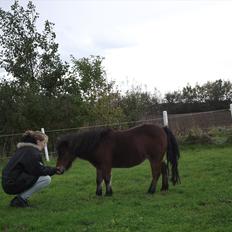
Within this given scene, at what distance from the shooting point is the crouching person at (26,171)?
657 cm

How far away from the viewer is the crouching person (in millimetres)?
6566

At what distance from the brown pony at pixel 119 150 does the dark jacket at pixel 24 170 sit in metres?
0.54

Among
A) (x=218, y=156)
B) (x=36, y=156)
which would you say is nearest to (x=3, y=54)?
(x=218, y=156)

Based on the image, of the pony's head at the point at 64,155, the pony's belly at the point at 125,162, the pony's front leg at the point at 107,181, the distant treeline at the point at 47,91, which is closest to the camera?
the pony's head at the point at 64,155

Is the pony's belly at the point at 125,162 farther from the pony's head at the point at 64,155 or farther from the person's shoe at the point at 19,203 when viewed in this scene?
the person's shoe at the point at 19,203

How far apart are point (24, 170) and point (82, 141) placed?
1149 mm

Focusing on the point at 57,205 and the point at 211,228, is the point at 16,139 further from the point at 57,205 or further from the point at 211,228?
the point at 211,228

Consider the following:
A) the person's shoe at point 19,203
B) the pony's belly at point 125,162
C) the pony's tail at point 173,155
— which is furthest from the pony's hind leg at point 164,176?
the person's shoe at point 19,203

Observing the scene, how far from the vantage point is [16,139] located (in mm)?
16172

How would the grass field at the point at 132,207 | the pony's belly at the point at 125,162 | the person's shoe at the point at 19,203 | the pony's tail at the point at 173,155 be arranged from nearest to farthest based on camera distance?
1. the grass field at the point at 132,207
2. the person's shoe at the point at 19,203
3. the pony's belly at the point at 125,162
4. the pony's tail at the point at 173,155

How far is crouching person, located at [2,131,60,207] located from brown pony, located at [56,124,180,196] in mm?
→ 494

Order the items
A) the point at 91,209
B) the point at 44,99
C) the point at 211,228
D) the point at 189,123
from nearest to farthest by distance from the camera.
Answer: the point at 211,228
the point at 91,209
the point at 189,123
the point at 44,99

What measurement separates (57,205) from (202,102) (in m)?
30.1

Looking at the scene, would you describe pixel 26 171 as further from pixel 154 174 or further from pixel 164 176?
pixel 164 176
